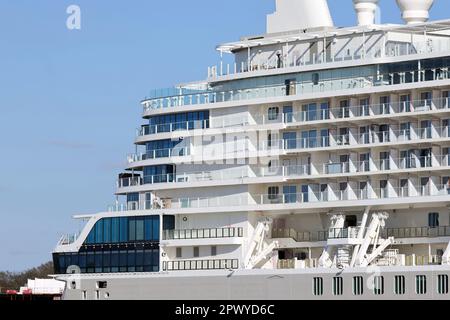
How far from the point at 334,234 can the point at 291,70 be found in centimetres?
850

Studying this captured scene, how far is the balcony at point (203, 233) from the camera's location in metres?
86.4

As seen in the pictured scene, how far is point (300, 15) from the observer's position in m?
89.3

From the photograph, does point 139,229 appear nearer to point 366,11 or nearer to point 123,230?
point 123,230

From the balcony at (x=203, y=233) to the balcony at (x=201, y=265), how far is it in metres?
1.15

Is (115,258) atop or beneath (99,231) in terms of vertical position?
beneath

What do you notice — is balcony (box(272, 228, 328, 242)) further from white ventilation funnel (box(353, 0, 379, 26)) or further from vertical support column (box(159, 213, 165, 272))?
white ventilation funnel (box(353, 0, 379, 26))

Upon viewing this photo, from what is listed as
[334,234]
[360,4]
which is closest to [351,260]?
[334,234]

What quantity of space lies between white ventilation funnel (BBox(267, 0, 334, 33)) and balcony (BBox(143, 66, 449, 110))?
12.3 ft

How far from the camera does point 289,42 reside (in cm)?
8838

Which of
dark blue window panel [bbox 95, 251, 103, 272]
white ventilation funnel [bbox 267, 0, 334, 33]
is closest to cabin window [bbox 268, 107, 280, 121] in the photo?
white ventilation funnel [bbox 267, 0, 334, 33]

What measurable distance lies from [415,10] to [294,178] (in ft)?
32.4

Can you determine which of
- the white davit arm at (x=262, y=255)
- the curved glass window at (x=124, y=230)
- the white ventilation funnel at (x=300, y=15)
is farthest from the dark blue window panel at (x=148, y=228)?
the white ventilation funnel at (x=300, y=15)

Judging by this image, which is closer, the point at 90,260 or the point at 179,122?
the point at 179,122

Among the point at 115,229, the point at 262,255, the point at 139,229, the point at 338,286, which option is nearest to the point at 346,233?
the point at 338,286
